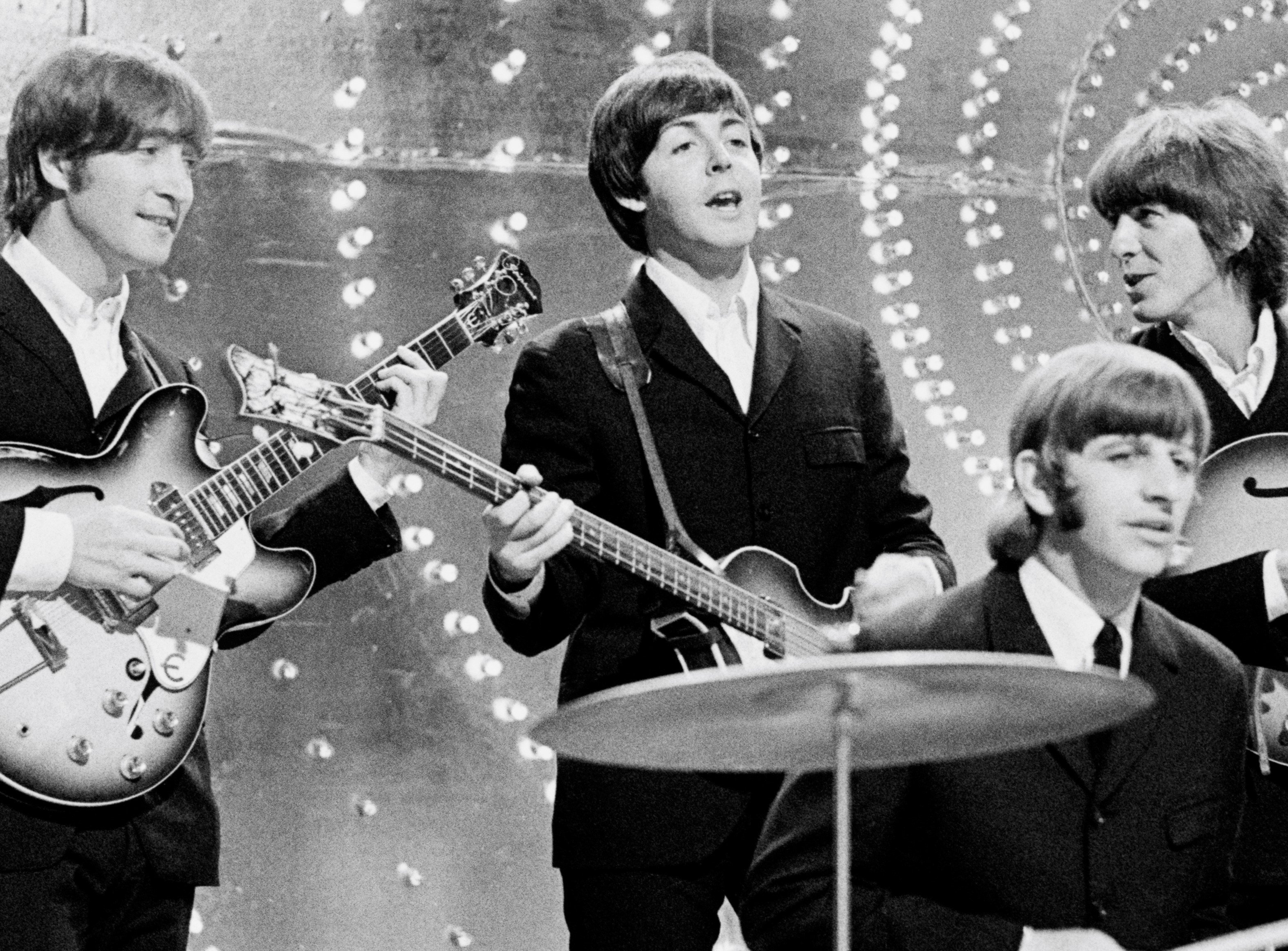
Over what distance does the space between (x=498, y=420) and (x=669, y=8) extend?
95 centimetres

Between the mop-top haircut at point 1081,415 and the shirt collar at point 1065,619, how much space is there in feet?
0.19

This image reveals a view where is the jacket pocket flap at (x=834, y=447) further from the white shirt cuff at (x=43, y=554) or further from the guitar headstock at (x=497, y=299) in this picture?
the white shirt cuff at (x=43, y=554)

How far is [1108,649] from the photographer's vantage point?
Answer: 296cm

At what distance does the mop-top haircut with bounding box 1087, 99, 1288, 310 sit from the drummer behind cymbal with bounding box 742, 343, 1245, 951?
3.22ft

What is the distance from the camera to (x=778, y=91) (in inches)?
188

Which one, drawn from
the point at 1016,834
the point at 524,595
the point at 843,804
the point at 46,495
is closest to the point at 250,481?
the point at 46,495

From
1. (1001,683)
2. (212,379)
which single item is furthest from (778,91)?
(1001,683)

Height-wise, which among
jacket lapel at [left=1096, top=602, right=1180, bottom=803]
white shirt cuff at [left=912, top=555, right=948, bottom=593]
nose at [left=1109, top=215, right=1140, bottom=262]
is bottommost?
jacket lapel at [left=1096, top=602, right=1180, bottom=803]

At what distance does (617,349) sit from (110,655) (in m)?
0.96

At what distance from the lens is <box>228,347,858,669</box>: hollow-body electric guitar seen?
3346mm

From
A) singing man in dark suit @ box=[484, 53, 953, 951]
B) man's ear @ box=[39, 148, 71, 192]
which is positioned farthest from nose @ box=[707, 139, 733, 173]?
man's ear @ box=[39, 148, 71, 192]

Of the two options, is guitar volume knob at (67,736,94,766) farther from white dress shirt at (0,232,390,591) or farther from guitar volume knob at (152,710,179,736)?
white dress shirt at (0,232,390,591)

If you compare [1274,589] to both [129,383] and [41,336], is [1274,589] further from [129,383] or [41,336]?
[41,336]

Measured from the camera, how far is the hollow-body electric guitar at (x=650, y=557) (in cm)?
335
